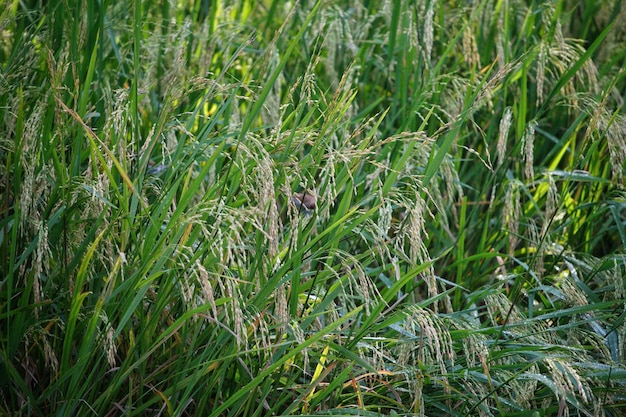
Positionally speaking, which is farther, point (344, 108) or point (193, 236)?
point (344, 108)

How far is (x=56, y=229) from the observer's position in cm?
163

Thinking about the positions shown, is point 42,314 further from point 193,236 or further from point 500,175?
point 500,175

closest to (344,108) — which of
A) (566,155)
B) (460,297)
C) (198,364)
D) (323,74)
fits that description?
(198,364)

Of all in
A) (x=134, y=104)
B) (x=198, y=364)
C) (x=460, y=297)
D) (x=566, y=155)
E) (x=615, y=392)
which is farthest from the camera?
(x=566, y=155)

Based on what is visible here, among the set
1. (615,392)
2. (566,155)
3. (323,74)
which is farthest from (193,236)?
(566,155)

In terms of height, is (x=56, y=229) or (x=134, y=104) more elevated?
(x=134, y=104)

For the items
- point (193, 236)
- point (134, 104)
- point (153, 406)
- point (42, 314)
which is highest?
Answer: point (134, 104)

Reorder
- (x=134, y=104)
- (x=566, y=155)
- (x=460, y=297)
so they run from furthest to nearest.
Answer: (x=566, y=155)
(x=460, y=297)
(x=134, y=104)

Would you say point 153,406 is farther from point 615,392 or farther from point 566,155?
point 566,155

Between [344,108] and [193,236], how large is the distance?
0.42 meters

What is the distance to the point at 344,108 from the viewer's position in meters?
1.66

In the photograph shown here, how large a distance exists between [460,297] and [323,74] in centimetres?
103

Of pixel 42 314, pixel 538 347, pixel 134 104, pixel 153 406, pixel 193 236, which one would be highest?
pixel 134 104

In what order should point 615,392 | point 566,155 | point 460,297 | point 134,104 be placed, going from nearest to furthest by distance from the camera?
1. point 134,104
2. point 615,392
3. point 460,297
4. point 566,155
